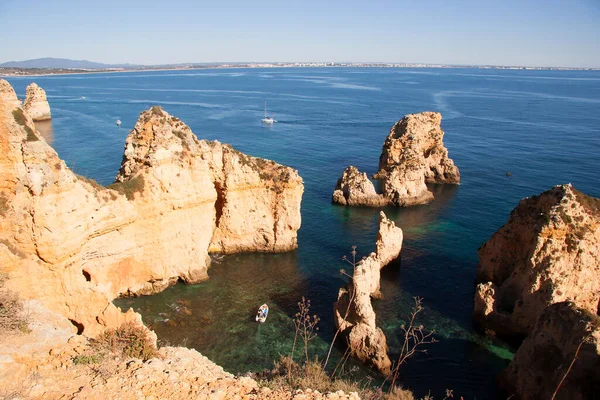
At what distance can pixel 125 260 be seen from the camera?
27578 mm

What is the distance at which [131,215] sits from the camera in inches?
1059

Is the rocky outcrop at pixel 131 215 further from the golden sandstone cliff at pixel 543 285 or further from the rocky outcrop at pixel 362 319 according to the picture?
the golden sandstone cliff at pixel 543 285

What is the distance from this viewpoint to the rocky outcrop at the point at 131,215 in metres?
19.8

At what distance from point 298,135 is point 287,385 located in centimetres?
8052

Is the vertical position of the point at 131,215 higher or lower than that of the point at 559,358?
higher

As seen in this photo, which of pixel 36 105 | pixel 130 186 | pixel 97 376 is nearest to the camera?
pixel 97 376

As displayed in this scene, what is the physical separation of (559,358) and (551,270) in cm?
801

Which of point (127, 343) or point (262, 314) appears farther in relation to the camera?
point (262, 314)

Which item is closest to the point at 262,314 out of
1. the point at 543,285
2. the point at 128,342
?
the point at 128,342

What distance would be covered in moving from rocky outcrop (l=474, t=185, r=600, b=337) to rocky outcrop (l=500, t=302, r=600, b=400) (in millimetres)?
5414

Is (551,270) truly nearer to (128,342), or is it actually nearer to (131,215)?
(128,342)

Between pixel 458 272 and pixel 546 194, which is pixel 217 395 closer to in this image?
pixel 546 194

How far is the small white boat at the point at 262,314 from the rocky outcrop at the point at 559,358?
47.7ft

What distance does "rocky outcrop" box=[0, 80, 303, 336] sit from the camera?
1978cm
